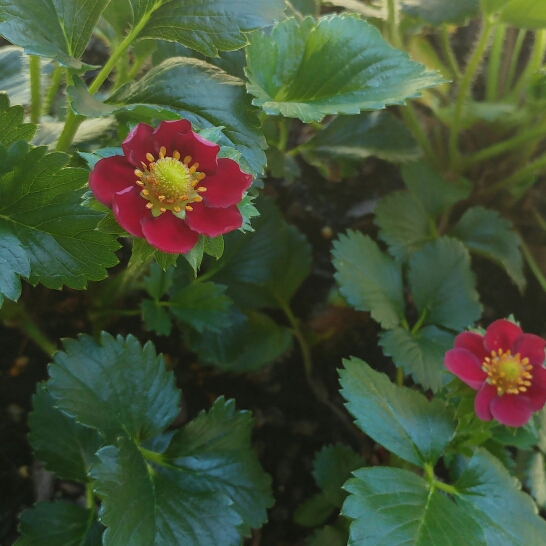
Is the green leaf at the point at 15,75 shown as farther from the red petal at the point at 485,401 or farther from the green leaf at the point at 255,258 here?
the red petal at the point at 485,401

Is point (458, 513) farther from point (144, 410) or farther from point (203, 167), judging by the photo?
point (203, 167)

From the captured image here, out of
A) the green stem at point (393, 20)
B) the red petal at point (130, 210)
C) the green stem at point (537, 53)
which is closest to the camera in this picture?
the red petal at point (130, 210)

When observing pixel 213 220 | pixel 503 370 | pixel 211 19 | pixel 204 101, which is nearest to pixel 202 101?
pixel 204 101

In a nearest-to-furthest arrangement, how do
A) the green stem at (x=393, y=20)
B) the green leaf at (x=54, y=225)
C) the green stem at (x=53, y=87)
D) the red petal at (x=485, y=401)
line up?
the green leaf at (x=54, y=225) → the red petal at (x=485, y=401) → the green stem at (x=53, y=87) → the green stem at (x=393, y=20)

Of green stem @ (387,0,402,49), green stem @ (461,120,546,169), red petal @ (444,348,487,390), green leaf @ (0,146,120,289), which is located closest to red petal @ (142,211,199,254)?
green leaf @ (0,146,120,289)

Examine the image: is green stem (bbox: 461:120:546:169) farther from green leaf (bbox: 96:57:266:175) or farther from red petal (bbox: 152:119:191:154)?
red petal (bbox: 152:119:191:154)

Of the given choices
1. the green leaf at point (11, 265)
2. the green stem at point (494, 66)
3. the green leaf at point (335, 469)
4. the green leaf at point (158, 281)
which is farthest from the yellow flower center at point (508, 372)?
the green stem at point (494, 66)
